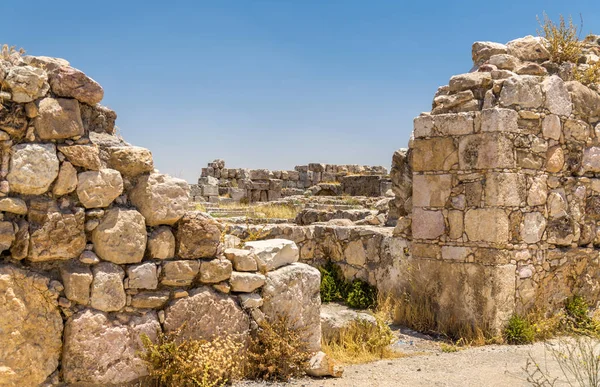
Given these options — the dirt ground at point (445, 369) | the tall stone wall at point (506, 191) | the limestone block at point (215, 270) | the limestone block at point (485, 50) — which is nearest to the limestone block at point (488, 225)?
the tall stone wall at point (506, 191)

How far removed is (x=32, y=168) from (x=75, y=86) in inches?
25.9

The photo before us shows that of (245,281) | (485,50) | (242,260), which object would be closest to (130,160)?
(242,260)

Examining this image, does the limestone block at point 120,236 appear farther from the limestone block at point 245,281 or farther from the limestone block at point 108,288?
the limestone block at point 245,281

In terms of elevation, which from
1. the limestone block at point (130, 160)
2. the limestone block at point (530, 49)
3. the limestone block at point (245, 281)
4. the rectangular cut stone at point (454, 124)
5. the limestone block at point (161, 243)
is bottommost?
the limestone block at point (245, 281)

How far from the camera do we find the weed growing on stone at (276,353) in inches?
169

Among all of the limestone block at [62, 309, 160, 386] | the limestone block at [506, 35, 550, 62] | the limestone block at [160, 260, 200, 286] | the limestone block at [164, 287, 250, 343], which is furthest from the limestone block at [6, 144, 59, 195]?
the limestone block at [506, 35, 550, 62]

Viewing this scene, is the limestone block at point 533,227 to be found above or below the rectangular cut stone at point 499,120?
below

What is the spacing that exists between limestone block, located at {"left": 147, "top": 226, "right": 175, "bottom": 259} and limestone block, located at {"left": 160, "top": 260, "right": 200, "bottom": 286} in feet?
0.26

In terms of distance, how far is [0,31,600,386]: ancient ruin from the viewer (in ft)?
11.8

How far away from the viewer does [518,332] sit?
588 cm

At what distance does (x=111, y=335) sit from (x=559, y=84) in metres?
5.73

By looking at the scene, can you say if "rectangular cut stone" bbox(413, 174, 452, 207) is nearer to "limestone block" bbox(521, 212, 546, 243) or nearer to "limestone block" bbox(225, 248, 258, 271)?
"limestone block" bbox(521, 212, 546, 243)

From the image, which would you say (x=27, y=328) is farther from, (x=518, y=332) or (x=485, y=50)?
(x=485, y=50)

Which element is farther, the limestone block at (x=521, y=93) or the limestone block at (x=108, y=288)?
the limestone block at (x=521, y=93)
